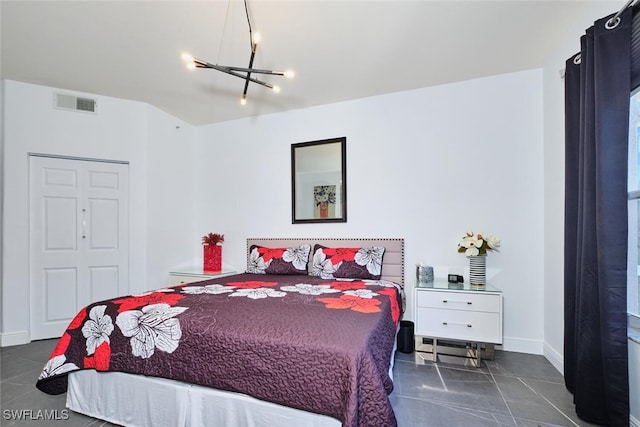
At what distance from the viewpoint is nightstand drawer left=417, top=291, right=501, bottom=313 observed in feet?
7.55

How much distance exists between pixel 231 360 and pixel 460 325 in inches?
74.1

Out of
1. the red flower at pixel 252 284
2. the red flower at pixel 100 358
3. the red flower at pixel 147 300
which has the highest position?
the red flower at pixel 147 300

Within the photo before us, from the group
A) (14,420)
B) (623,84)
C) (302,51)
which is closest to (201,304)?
(14,420)

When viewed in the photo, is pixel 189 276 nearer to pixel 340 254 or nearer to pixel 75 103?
pixel 340 254

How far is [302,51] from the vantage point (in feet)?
8.04

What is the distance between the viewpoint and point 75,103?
3.17 meters

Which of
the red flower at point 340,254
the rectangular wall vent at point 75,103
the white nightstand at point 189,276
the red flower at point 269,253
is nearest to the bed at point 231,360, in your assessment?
the red flower at point 340,254

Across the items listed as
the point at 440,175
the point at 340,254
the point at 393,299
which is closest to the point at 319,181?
the point at 340,254

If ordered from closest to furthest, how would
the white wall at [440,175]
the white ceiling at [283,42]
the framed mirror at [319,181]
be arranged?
the white ceiling at [283,42] < the white wall at [440,175] < the framed mirror at [319,181]

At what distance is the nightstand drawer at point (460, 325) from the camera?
229 centimetres

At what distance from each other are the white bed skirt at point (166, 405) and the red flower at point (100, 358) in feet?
0.19

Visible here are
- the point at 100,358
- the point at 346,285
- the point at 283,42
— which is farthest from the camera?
the point at 346,285

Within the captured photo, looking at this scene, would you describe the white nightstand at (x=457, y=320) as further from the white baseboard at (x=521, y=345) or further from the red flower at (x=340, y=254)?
the red flower at (x=340, y=254)

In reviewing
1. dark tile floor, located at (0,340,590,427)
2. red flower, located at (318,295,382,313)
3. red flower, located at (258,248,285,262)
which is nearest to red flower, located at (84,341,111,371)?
dark tile floor, located at (0,340,590,427)
